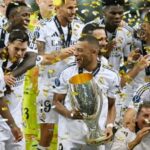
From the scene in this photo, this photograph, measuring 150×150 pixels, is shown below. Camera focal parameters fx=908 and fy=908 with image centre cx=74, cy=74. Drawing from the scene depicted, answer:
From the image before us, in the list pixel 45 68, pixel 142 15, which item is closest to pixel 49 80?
pixel 45 68

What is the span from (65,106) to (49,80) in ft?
3.34

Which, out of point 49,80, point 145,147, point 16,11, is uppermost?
point 16,11

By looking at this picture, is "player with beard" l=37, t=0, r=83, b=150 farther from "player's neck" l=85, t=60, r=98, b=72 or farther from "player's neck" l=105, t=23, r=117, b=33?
"player's neck" l=85, t=60, r=98, b=72

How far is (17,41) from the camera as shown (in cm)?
934

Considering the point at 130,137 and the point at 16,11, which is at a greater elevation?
the point at 16,11

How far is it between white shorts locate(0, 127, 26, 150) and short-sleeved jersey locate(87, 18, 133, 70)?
5.69 feet

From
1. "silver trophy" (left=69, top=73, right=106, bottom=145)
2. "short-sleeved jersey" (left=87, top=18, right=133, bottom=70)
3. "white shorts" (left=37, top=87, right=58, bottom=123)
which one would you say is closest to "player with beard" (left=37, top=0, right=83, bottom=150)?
"white shorts" (left=37, top=87, right=58, bottom=123)

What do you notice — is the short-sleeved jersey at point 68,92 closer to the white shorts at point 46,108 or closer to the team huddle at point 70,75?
the team huddle at point 70,75

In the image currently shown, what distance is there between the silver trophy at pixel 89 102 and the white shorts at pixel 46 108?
1413 mm

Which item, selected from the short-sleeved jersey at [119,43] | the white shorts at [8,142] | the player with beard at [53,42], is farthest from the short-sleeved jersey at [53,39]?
the white shorts at [8,142]

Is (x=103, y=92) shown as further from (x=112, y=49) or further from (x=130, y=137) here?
(x=112, y=49)

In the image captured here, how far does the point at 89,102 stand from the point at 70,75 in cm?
87

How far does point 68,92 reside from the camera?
8.82 m

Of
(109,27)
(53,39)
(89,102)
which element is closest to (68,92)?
(89,102)
